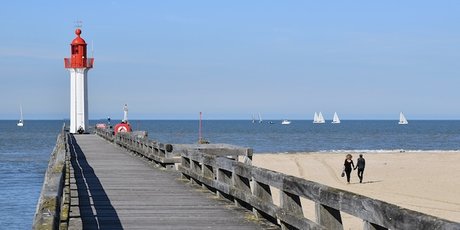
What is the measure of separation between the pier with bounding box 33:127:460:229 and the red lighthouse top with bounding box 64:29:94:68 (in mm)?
35309

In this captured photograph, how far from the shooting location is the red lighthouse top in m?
54.8

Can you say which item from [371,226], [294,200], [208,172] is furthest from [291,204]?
[208,172]

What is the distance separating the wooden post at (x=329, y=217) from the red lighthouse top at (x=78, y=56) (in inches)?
1902

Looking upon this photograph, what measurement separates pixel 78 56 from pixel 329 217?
4920 cm

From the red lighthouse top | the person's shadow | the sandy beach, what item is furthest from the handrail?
the red lighthouse top

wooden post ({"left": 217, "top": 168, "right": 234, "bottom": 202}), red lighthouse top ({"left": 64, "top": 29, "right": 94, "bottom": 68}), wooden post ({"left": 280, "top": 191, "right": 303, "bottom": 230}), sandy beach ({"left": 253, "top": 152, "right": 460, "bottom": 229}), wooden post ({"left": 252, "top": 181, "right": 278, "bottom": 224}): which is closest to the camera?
wooden post ({"left": 280, "top": 191, "right": 303, "bottom": 230})

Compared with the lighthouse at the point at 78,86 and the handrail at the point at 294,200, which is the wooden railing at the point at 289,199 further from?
the lighthouse at the point at 78,86

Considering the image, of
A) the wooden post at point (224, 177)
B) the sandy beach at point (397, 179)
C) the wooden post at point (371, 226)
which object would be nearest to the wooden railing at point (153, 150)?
the sandy beach at point (397, 179)

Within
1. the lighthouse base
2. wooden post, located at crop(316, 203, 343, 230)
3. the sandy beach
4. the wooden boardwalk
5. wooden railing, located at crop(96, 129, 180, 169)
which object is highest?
the lighthouse base

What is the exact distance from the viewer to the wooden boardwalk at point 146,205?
33.5 feet

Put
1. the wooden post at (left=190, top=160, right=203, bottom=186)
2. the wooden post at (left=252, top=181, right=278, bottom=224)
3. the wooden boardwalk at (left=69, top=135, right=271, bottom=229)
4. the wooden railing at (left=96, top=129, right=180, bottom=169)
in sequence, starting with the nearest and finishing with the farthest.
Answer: the wooden boardwalk at (left=69, top=135, right=271, bottom=229) → the wooden post at (left=252, top=181, right=278, bottom=224) → the wooden post at (left=190, top=160, right=203, bottom=186) → the wooden railing at (left=96, top=129, right=180, bottom=169)

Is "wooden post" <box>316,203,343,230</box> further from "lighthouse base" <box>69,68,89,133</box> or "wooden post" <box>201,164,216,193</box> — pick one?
"lighthouse base" <box>69,68,89,133</box>

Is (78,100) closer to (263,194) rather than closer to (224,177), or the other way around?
(224,177)

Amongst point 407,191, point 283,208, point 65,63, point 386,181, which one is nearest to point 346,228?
point 283,208
